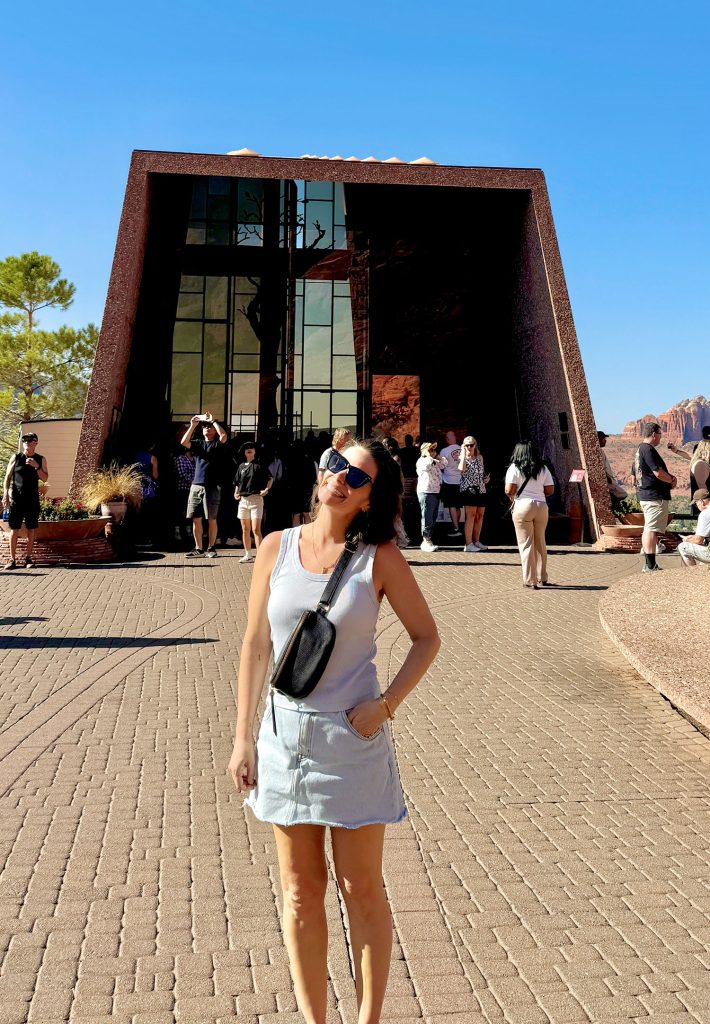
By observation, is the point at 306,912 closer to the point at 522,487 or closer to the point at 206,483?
the point at 522,487

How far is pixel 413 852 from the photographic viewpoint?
4496mm

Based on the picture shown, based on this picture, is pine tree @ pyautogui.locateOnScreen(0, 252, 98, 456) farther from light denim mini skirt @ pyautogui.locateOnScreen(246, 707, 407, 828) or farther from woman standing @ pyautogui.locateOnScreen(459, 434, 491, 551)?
light denim mini skirt @ pyautogui.locateOnScreen(246, 707, 407, 828)

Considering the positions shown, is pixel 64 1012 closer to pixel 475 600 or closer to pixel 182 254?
pixel 475 600

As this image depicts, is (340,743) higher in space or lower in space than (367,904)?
higher

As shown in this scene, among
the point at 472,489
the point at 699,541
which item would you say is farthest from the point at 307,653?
the point at 472,489

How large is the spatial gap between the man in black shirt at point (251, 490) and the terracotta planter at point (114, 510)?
2.42 metres

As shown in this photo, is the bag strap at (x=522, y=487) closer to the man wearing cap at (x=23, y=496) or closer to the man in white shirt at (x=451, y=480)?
the man in white shirt at (x=451, y=480)

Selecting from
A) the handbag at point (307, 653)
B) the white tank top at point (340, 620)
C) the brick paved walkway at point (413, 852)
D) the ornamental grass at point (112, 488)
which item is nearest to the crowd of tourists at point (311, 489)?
the ornamental grass at point (112, 488)

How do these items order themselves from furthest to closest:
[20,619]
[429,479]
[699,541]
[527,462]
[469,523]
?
1. [469,523]
2. [429,479]
3. [527,462]
4. [699,541]
5. [20,619]

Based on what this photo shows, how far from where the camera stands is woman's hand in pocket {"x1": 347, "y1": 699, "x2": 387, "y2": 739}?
9.23ft

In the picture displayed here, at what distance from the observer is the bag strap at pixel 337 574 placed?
288 centimetres

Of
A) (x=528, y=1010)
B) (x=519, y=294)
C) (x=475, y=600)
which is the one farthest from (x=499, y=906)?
(x=519, y=294)

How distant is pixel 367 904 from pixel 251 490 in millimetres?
13243

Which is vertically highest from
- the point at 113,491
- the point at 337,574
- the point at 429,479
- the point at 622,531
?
the point at 113,491
